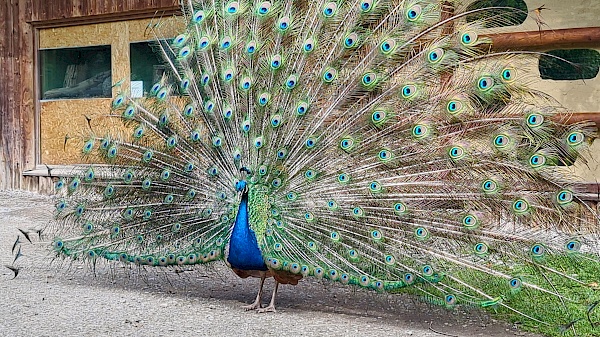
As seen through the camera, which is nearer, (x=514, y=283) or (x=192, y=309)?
(x=514, y=283)

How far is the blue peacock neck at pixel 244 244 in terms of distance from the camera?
4.21m

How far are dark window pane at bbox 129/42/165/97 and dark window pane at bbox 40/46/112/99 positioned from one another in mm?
469

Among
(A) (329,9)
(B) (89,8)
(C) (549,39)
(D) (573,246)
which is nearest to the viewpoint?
(D) (573,246)

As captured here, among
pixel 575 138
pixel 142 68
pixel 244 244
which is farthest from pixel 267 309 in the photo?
pixel 142 68

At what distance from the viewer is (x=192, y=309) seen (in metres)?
4.67

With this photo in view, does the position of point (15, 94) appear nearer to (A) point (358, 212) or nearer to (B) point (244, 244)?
(B) point (244, 244)

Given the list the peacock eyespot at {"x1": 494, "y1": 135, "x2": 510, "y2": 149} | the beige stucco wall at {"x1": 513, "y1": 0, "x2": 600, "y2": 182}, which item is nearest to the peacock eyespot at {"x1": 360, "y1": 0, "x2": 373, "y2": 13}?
the peacock eyespot at {"x1": 494, "y1": 135, "x2": 510, "y2": 149}

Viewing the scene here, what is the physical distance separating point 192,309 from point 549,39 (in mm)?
4710

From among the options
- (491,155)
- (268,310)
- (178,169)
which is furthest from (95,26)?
(491,155)

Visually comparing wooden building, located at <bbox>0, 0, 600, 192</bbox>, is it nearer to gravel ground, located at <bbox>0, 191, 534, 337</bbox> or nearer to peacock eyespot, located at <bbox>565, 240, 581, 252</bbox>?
gravel ground, located at <bbox>0, 191, 534, 337</bbox>

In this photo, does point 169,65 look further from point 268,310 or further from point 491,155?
point 491,155

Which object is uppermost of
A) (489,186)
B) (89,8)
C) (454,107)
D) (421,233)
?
(89,8)

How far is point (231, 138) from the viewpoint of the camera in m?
4.49

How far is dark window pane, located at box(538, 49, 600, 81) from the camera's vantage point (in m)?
7.07
